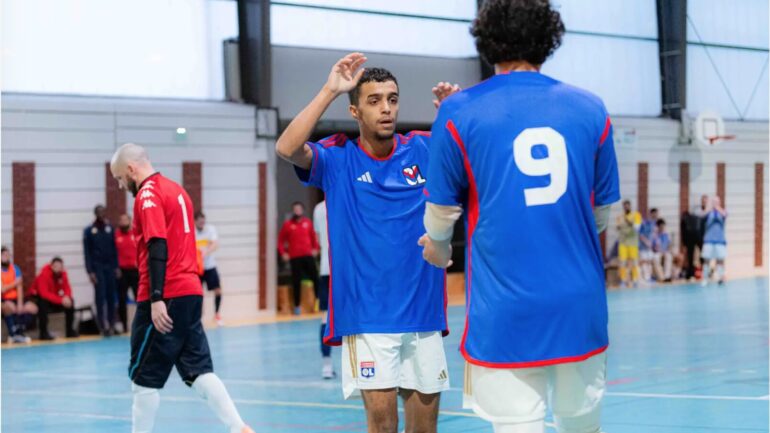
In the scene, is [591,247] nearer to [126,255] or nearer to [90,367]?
[90,367]

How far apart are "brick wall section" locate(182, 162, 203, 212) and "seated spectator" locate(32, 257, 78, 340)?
3461 mm

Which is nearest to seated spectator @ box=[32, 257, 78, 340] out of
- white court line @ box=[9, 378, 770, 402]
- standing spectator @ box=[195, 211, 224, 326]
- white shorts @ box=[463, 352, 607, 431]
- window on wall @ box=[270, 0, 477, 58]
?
standing spectator @ box=[195, 211, 224, 326]

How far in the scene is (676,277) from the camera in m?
33.4

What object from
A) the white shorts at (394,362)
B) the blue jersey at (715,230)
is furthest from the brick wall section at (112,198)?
the white shorts at (394,362)

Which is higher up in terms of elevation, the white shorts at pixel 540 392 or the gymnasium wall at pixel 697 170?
the gymnasium wall at pixel 697 170

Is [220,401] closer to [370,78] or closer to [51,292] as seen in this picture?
[370,78]

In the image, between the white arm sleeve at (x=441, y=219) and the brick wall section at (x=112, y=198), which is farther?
the brick wall section at (x=112, y=198)

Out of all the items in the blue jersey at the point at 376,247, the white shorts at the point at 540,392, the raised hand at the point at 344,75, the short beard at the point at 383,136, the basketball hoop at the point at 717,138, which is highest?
the basketball hoop at the point at 717,138

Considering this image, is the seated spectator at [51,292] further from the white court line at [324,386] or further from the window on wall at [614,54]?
the window on wall at [614,54]

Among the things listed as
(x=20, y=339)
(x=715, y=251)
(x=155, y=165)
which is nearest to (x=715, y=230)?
(x=715, y=251)

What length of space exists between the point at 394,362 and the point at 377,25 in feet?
68.6

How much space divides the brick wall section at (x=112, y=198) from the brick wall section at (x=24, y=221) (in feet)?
4.54

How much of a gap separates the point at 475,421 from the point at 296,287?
1503 cm

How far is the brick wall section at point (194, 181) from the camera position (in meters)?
23.1
